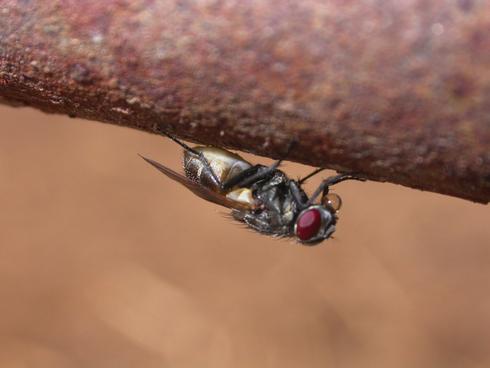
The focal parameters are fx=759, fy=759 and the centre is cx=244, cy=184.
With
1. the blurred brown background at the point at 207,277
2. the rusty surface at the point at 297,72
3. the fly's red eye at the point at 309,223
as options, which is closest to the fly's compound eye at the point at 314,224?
the fly's red eye at the point at 309,223

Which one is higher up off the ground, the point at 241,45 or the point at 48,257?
the point at 241,45

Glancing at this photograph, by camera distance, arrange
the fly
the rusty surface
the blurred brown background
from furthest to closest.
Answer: the blurred brown background < the fly < the rusty surface

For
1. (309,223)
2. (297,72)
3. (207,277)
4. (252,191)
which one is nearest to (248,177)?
(252,191)

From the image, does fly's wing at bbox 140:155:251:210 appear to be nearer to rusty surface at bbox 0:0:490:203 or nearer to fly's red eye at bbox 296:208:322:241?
fly's red eye at bbox 296:208:322:241

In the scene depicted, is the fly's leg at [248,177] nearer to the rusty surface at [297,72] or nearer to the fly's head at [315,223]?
the fly's head at [315,223]

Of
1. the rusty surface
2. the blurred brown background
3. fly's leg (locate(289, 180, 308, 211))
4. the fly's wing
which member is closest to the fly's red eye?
fly's leg (locate(289, 180, 308, 211))

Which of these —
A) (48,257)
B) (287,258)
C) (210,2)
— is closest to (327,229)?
(210,2)

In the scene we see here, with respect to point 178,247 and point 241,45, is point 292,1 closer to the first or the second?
point 241,45
